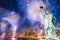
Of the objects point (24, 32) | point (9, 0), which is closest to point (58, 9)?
point (24, 32)

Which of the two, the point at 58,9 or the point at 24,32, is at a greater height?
the point at 58,9

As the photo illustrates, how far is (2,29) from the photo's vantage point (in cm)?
142

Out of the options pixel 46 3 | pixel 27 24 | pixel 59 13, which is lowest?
pixel 27 24

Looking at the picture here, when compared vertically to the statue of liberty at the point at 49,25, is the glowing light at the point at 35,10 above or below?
above

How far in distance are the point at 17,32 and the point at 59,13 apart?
51 centimetres

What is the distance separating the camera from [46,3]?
4.83 ft

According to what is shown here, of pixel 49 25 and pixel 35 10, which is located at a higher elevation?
pixel 35 10

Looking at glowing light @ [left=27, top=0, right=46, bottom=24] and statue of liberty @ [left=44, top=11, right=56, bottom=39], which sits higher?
glowing light @ [left=27, top=0, right=46, bottom=24]

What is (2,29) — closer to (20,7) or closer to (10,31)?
(10,31)

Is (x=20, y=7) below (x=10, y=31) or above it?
above

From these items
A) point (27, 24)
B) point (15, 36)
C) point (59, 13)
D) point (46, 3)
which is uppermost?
point (46, 3)

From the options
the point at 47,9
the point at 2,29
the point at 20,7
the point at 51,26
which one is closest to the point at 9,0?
the point at 20,7

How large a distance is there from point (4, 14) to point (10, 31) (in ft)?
0.67

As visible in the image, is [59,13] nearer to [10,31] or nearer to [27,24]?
[27,24]
